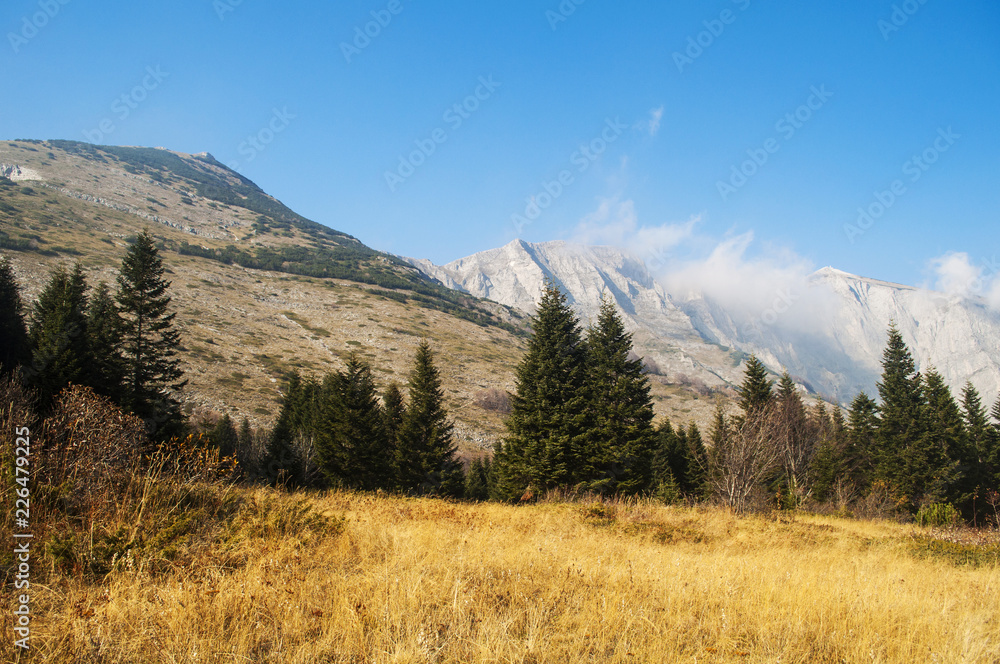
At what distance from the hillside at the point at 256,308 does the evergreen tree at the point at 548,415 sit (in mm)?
43957

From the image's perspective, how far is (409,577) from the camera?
4578 millimetres

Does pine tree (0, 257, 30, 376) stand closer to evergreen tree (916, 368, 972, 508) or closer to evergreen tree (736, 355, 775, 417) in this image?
evergreen tree (736, 355, 775, 417)

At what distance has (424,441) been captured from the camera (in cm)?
3994

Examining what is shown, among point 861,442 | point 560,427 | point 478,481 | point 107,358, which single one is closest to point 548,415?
point 560,427

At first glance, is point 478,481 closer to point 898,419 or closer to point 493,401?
point 493,401

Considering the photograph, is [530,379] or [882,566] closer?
[882,566]

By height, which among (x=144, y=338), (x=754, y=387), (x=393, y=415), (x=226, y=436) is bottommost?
(x=226, y=436)

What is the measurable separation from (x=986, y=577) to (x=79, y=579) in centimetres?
1268

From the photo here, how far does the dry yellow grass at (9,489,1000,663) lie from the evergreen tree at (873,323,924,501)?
47735 millimetres

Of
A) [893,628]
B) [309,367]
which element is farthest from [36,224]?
[893,628]

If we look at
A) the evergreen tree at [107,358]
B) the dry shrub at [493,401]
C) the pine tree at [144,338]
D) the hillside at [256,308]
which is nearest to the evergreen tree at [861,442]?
the hillside at [256,308]

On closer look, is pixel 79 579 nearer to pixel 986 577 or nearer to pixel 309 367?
pixel 986 577

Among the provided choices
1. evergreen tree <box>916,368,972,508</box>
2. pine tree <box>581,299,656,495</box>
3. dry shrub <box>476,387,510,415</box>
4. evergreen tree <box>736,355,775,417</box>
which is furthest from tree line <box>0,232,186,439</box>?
evergreen tree <box>916,368,972,508</box>

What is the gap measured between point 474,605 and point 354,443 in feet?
110
